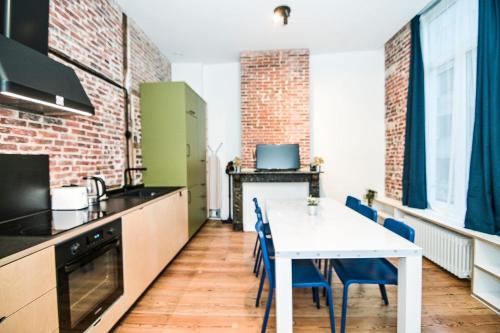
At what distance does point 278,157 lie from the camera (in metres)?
4.47

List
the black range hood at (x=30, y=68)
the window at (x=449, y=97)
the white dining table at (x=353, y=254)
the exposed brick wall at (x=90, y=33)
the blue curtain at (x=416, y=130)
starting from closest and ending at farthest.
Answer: the black range hood at (x=30, y=68), the white dining table at (x=353, y=254), the exposed brick wall at (x=90, y=33), the window at (x=449, y=97), the blue curtain at (x=416, y=130)

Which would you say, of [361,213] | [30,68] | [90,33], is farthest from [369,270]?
[90,33]

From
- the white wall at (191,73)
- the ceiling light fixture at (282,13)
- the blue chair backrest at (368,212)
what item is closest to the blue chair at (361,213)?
the blue chair backrest at (368,212)

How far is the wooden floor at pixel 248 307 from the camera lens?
6.23ft

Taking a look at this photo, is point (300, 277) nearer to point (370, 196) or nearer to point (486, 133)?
point (486, 133)

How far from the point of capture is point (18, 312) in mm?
1070

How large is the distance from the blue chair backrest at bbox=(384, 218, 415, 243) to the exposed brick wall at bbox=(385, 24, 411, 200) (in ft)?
7.40

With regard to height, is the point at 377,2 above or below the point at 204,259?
above

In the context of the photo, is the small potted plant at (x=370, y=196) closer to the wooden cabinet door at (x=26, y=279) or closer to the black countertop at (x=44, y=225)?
the black countertop at (x=44, y=225)

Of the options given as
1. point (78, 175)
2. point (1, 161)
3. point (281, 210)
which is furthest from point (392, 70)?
point (1, 161)

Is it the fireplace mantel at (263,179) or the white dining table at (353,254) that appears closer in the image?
the white dining table at (353,254)

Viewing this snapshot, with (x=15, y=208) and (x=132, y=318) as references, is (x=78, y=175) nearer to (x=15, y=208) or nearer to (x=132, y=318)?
(x=15, y=208)

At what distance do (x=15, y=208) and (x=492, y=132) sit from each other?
13.3 ft

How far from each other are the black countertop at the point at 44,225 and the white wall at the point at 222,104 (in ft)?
9.65
